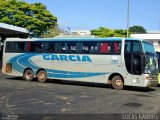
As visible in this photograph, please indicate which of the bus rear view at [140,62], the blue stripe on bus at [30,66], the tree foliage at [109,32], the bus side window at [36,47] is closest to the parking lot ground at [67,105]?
the bus rear view at [140,62]

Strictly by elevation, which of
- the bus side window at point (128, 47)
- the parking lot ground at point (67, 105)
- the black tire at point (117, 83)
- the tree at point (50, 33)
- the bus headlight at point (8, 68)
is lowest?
the parking lot ground at point (67, 105)

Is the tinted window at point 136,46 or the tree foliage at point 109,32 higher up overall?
the tree foliage at point 109,32

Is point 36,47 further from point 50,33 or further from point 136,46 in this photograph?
point 50,33

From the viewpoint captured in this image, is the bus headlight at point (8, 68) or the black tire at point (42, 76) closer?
the black tire at point (42, 76)

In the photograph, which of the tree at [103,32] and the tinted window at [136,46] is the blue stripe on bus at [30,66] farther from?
the tree at [103,32]

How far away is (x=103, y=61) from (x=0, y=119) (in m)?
12.4

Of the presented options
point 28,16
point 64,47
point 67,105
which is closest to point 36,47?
point 64,47

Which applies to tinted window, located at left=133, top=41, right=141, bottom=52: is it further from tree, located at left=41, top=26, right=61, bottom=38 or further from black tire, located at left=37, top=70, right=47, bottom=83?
tree, located at left=41, top=26, right=61, bottom=38

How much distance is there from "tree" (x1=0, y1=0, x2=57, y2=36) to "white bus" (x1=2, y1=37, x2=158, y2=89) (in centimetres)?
2558

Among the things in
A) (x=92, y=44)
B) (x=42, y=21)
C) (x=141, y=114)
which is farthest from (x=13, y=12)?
(x=141, y=114)

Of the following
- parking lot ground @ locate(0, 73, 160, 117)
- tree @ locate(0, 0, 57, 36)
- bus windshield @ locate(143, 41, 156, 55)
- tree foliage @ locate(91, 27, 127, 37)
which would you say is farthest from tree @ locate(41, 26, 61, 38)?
parking lot ground @ locate(0, 73, 160, 117)

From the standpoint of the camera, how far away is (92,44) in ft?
73.6

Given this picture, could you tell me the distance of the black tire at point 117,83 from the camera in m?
21.3

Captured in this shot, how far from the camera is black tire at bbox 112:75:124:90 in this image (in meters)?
21.3
